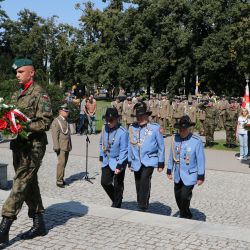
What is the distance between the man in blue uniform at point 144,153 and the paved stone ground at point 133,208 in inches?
38.2

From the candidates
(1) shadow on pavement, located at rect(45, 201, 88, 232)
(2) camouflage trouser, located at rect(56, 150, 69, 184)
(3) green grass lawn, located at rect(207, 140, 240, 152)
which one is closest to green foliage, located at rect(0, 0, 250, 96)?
(3) green grass lawn, located at rect(207, 140, 240, 152)

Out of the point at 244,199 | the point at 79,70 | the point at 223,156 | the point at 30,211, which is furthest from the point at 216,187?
the point at 79,70

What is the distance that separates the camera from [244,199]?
9.60 meters

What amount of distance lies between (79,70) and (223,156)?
50.0 meters

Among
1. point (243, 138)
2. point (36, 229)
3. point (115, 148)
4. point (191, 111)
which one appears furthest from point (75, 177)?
point (191, 111)

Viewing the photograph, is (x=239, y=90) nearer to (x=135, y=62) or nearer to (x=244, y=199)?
(x=135, y=62)

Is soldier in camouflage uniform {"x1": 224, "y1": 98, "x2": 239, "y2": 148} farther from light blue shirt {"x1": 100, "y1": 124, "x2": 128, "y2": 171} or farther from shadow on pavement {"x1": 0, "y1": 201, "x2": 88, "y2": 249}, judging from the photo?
shadow on pavement {"x1": 0, "y1": 201, "x2": 88, "y2": 249}

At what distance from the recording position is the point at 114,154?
8.04m

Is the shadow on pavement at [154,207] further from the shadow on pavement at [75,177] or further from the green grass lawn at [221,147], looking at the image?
the green grass lawn at [221,147]

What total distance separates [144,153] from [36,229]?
8.60 feet

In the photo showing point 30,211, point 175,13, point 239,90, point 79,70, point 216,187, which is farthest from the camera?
point 79,70

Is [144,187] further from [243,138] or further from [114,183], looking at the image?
[243,138]

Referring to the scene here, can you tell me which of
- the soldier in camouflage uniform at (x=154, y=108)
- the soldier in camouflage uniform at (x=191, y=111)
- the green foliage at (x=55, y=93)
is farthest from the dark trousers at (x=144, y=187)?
the green foliage at (x=55, y=93)

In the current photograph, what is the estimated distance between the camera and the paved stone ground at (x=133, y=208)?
17.9 ft
